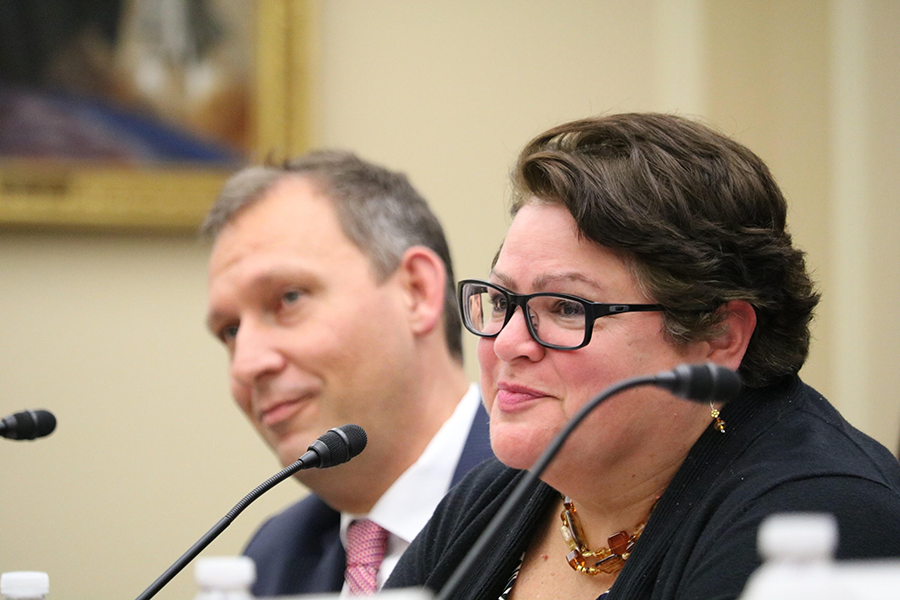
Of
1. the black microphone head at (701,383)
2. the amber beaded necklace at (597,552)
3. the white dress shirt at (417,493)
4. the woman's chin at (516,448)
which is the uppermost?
the black microphone head at (701,383)

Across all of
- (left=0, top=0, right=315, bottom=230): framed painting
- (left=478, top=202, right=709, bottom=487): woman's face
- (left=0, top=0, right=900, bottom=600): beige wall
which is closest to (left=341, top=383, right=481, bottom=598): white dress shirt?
(left=478, top=202, right=709, bottom=487): woman's face

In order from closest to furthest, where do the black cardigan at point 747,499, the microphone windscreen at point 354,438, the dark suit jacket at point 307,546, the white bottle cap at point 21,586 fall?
the white bottle cap at point 21,586, the black cardigan at point 747,499, the microphone windscreen at point 354,438, the dark suit jacket at point 307,546

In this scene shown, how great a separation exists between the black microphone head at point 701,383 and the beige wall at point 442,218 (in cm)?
204

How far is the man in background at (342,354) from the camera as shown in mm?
2184

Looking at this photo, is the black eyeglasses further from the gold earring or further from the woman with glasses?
the gold earring

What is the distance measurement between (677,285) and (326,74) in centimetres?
212

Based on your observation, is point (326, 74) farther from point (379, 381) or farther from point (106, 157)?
point (379, 381)

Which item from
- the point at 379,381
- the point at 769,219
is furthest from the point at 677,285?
the point at 379,381

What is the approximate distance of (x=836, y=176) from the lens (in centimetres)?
310

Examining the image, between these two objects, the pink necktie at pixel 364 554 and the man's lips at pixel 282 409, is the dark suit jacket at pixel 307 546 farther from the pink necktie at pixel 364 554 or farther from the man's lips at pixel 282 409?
the man's lips at pixel 282 409

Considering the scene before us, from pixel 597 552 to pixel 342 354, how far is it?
84 cm

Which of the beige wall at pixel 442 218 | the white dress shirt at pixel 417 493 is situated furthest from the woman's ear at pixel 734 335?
the beige wall at pixel 442 218

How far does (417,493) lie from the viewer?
2.17m

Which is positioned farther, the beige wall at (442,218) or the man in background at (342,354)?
the beige wall at (442,218)
